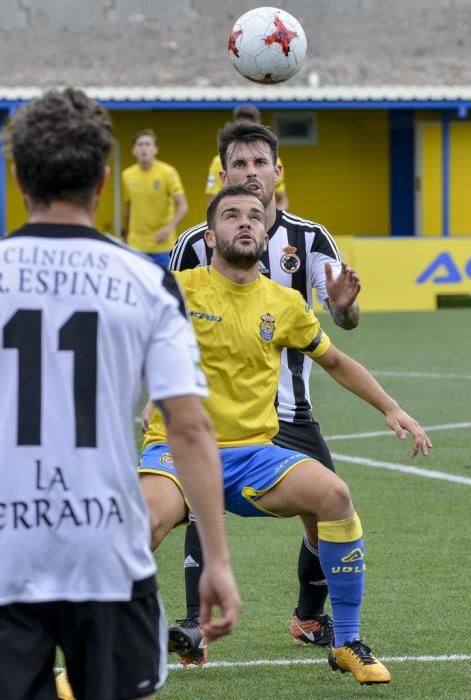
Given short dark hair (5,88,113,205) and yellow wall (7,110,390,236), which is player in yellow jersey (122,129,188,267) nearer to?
yellow wall (7,110,390,236)

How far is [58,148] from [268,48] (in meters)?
5.26

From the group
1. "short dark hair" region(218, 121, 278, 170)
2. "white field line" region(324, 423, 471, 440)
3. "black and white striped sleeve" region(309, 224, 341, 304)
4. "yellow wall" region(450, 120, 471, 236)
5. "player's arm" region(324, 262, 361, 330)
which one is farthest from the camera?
"yellow wall" region(450, 120, 471, 236)

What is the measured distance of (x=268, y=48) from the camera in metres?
8.21

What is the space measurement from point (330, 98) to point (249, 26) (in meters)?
16.7

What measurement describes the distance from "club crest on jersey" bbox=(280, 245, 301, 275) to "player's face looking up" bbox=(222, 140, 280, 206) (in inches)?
9.0

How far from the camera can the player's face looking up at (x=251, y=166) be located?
611 centimetres

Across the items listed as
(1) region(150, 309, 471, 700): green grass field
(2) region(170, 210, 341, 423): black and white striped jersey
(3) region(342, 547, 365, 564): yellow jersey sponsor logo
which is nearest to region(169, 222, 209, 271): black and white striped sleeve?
(2) region(170, 210, 341, 423): black and white striped jersey

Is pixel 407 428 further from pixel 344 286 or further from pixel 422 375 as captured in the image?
pixel 422 375

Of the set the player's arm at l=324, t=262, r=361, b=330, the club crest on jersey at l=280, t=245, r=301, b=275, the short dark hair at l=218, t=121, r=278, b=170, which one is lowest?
the player's arm at l=324, t=262, r=361, b=330

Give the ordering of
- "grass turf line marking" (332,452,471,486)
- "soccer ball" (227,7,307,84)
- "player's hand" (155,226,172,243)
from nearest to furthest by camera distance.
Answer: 1. "soccer ball" (227,7,307,84)
2. "grass turf line marking" (332,452,471,486)
3. "player's hand" (155,226,172,243)

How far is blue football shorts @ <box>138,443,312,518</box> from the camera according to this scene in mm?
5160

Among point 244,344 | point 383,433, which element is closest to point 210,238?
point 244,344

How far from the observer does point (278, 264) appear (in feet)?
20.0

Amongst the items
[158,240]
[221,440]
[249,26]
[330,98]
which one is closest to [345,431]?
[249,26]
